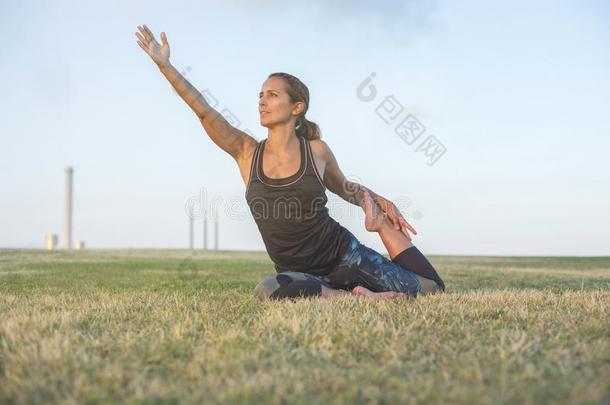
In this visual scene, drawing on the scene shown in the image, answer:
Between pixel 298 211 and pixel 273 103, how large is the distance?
115 centimetres

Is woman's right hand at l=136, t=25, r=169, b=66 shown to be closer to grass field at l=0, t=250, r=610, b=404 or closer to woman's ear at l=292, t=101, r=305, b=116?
woman's ear at l=292, t=101, r=305, b=116

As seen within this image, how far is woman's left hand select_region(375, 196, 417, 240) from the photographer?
6.89 meters

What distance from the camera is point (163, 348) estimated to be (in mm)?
3699

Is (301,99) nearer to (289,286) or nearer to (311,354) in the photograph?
(289,286)

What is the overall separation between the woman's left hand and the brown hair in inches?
42.7

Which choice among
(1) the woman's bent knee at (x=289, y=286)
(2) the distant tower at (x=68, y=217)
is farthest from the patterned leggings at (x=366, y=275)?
(2) the distant tower at (x=68, y=217)

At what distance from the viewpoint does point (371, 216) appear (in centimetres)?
662

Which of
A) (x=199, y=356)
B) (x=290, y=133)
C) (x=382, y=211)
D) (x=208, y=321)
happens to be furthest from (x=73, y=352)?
(x=382, y=211)

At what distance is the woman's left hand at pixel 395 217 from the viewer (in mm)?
6887

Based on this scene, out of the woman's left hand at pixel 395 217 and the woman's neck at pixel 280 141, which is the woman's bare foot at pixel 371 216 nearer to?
the woman's left hand at pixel 395 217

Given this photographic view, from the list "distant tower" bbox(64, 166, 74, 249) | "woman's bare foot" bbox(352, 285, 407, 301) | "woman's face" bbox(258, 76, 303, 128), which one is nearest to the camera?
"woman's bare foot" bbox(352, 285, 407, 301)

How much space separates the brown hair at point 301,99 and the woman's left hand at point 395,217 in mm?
1084

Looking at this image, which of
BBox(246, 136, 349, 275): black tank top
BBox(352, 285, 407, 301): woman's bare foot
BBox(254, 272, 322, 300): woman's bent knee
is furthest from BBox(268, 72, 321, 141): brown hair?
BBox(352, 285, 407, 301): woman's bare foot

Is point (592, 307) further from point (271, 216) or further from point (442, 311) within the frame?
point (271, 216)
